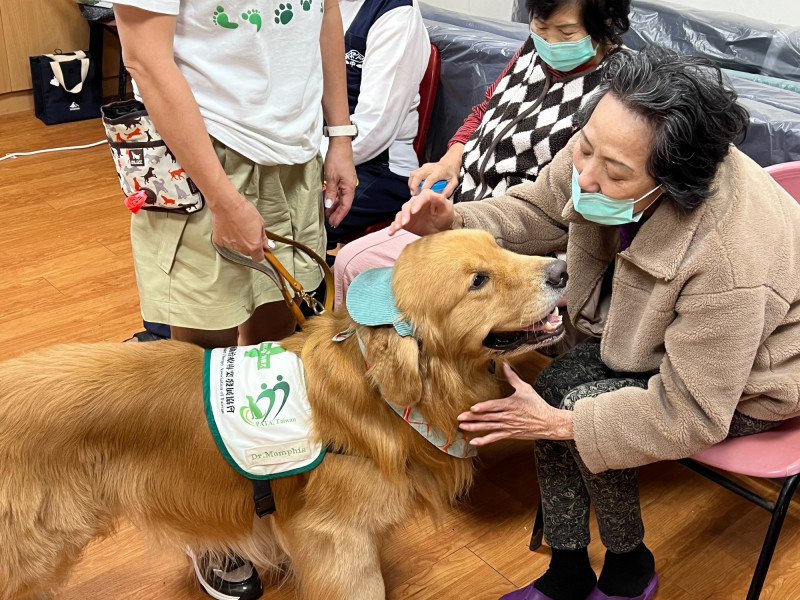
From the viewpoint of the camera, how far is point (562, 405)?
168 centimetres

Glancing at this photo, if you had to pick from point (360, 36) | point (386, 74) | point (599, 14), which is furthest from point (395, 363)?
point (360, 36)

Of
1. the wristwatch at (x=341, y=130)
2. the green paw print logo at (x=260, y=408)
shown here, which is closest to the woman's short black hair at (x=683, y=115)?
the wristwatch at (x=341, y=130)

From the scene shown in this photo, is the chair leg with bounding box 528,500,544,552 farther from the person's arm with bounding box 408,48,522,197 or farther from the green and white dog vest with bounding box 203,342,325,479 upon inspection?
the person's arm with bounding box 408,48,522,197

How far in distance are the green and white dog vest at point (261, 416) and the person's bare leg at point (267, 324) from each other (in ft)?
1.35

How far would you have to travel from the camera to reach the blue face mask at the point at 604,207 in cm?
148

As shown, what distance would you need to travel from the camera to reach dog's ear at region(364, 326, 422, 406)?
1.41 metres

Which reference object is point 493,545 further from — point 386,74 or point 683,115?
point 386,74

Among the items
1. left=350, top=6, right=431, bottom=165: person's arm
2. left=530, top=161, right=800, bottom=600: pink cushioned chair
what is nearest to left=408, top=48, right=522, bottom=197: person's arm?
left=350, top=6, right=431, bottom=165: person's arm

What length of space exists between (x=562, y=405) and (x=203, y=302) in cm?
83

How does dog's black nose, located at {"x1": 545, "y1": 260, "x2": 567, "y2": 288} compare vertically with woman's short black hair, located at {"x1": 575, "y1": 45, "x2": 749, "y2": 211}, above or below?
below

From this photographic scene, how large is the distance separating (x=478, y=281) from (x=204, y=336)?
743mm

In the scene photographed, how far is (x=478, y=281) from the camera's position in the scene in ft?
4.76

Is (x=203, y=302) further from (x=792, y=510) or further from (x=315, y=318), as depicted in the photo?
(x=792, y=510)

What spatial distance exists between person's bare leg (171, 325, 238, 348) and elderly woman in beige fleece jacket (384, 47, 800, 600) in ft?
1.70
